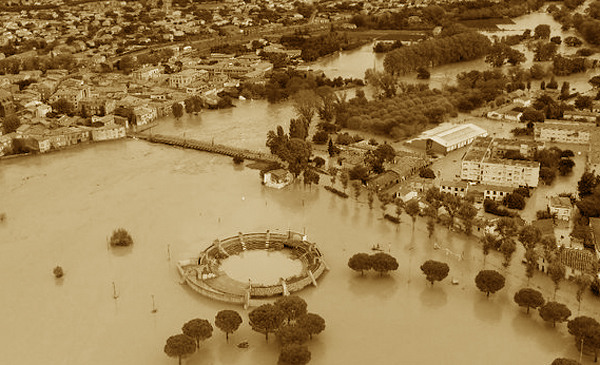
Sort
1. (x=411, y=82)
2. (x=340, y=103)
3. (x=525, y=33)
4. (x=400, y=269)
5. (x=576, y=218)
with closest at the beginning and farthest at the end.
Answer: (x=400, y=269), (x=576, y=218), (x=340, y=103), (x=411, y=82), (x=525, y=33)

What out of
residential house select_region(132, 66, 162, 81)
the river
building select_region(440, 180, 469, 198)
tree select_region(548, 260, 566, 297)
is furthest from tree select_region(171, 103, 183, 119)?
tree select_region(548, 260, 566, 297)

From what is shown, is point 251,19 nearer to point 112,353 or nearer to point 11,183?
point 11,183

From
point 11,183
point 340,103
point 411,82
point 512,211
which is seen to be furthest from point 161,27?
point 512,211

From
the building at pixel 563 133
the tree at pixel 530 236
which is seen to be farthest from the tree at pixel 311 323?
the building at pixel 563 133

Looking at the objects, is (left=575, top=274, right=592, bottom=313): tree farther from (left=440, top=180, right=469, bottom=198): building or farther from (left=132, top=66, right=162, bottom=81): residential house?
(left=132, top=66, right=162, bottom=81): residential house

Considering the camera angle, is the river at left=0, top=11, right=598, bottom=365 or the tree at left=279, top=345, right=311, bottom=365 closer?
the tree at left=279, top=345, right=311, bottom=365
